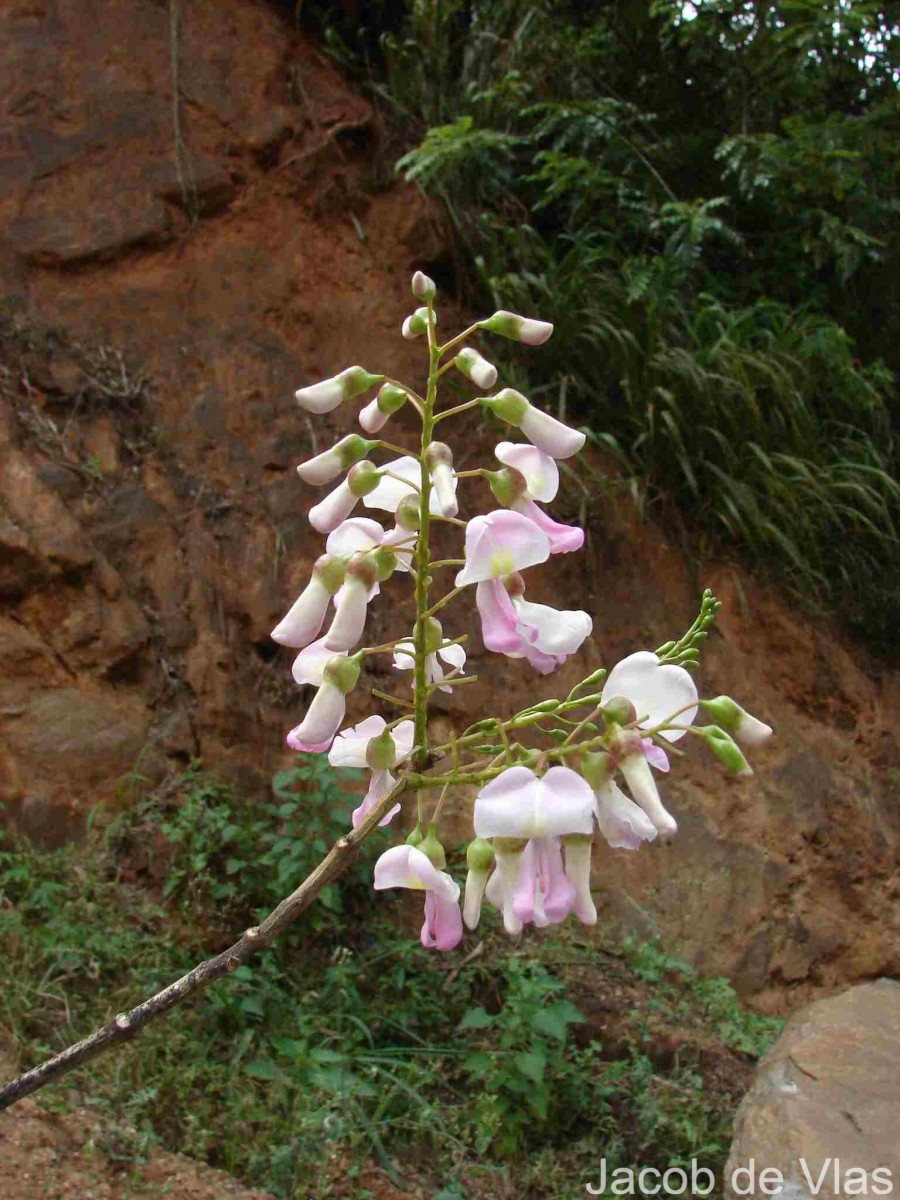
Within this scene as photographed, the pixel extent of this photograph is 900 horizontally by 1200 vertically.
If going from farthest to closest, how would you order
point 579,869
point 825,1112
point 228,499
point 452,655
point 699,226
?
point 699,226, point 228,499, point 825,1112, point 452,655, point 579,869

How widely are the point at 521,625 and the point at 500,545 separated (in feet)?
0.24

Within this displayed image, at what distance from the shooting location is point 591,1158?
2.39 m

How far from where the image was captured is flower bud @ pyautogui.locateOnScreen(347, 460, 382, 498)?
1050mm

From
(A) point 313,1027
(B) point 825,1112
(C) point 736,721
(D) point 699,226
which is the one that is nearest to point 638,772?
Answer: (C) point 736,721

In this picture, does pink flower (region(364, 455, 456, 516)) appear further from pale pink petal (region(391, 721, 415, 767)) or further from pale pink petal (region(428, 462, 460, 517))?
pale pink petal (region(391, 721, 415, 767))

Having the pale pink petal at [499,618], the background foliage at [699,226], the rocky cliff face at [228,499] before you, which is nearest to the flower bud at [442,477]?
the pale pink petal at [499,618]

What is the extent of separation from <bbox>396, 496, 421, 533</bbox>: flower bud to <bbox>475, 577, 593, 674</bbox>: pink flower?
90mm

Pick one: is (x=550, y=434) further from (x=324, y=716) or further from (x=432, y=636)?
(x=324, y=716)

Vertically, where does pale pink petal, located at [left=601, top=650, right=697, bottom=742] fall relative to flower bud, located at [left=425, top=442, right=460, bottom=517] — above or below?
below

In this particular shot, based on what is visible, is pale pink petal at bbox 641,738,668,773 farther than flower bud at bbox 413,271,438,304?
No

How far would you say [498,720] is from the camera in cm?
105

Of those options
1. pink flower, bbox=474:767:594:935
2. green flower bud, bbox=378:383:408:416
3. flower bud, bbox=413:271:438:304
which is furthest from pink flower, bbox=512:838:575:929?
flower bud, bbox=413:271:438:304

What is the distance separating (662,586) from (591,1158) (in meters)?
1.83

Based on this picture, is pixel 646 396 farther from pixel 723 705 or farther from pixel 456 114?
pixel 723 705
